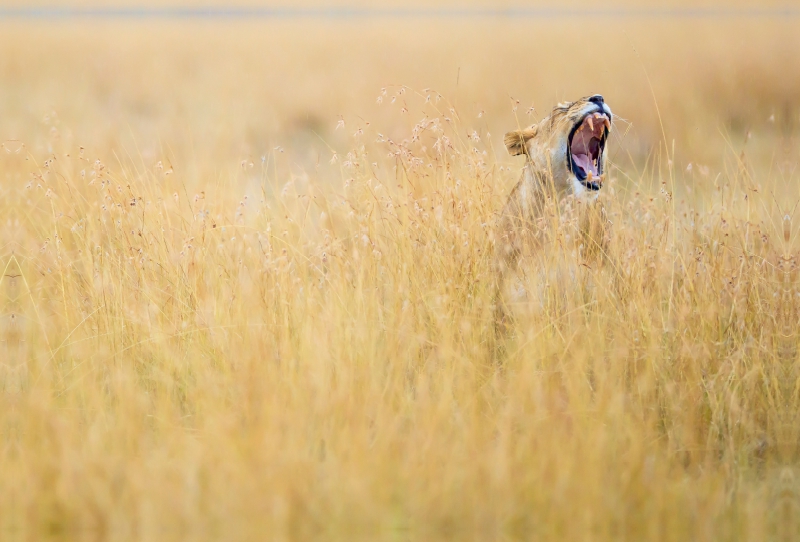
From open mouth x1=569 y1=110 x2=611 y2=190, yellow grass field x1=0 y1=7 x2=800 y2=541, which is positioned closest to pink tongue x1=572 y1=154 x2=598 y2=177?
open mouth x1=569 y1=110 x2=611 y2=190

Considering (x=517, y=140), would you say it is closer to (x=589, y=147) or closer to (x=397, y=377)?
(x=589, y=147)

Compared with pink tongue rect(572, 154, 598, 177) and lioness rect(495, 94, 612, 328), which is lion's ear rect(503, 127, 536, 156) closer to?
lioness rect(495, 94, 612, 328)

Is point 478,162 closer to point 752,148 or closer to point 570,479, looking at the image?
point 570,479

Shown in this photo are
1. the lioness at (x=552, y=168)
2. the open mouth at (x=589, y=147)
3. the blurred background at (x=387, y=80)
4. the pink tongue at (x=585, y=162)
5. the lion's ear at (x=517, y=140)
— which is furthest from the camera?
the blurred background at (x=387, y=80)

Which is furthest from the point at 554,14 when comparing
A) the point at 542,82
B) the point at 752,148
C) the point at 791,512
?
the point at 791,512

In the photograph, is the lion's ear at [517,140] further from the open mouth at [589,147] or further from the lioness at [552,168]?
the open mouth at [589,147]

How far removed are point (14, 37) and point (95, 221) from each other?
10.3 metres

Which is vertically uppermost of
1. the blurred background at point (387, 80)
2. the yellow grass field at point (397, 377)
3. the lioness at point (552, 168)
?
the blurred background at point (387, 80)

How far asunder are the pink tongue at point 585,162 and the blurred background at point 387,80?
156 cm

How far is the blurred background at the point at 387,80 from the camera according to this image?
25.8 ft

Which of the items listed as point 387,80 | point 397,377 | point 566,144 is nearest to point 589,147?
point 566,144

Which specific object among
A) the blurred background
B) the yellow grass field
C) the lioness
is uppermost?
the blurred background

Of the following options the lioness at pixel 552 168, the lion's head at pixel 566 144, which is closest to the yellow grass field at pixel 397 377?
the lioness at pixel 552 168

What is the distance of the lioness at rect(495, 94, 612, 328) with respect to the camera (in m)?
3.97
